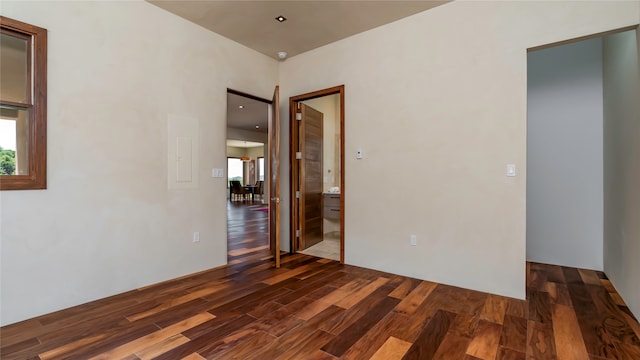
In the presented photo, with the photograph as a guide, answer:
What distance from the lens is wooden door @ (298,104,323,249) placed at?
14.8 feet

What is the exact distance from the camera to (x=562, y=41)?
2543 millimetres

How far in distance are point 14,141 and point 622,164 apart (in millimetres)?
5363

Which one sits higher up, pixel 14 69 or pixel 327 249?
pixel 14 69

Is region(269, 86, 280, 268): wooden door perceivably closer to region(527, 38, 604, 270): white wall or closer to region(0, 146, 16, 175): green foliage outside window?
region(0, 146, 16, 175): green foliage outside window

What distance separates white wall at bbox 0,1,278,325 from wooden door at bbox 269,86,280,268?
708 mm

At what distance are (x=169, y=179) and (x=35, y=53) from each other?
1474 mm

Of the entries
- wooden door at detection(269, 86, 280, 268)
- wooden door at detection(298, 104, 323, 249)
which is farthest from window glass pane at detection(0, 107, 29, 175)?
wooden door at detection(298, 104, 323, 249)

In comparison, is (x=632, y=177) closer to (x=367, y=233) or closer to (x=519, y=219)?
(x=519, y=219)

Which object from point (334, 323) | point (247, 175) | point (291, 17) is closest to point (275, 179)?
point (291, 17)

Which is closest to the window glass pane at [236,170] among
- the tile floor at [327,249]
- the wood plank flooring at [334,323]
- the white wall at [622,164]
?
the tile floor at [327,249]

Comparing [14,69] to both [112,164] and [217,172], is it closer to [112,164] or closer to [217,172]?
[112,164]

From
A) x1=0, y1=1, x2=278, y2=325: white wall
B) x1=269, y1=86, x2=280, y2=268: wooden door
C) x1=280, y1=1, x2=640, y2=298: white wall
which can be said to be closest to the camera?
x1=0, y1=1, x2=278, y2=325: white wall

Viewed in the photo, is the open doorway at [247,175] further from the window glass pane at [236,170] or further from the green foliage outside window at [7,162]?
the green foliage outside window at [7,162]

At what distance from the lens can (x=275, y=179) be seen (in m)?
3.80
